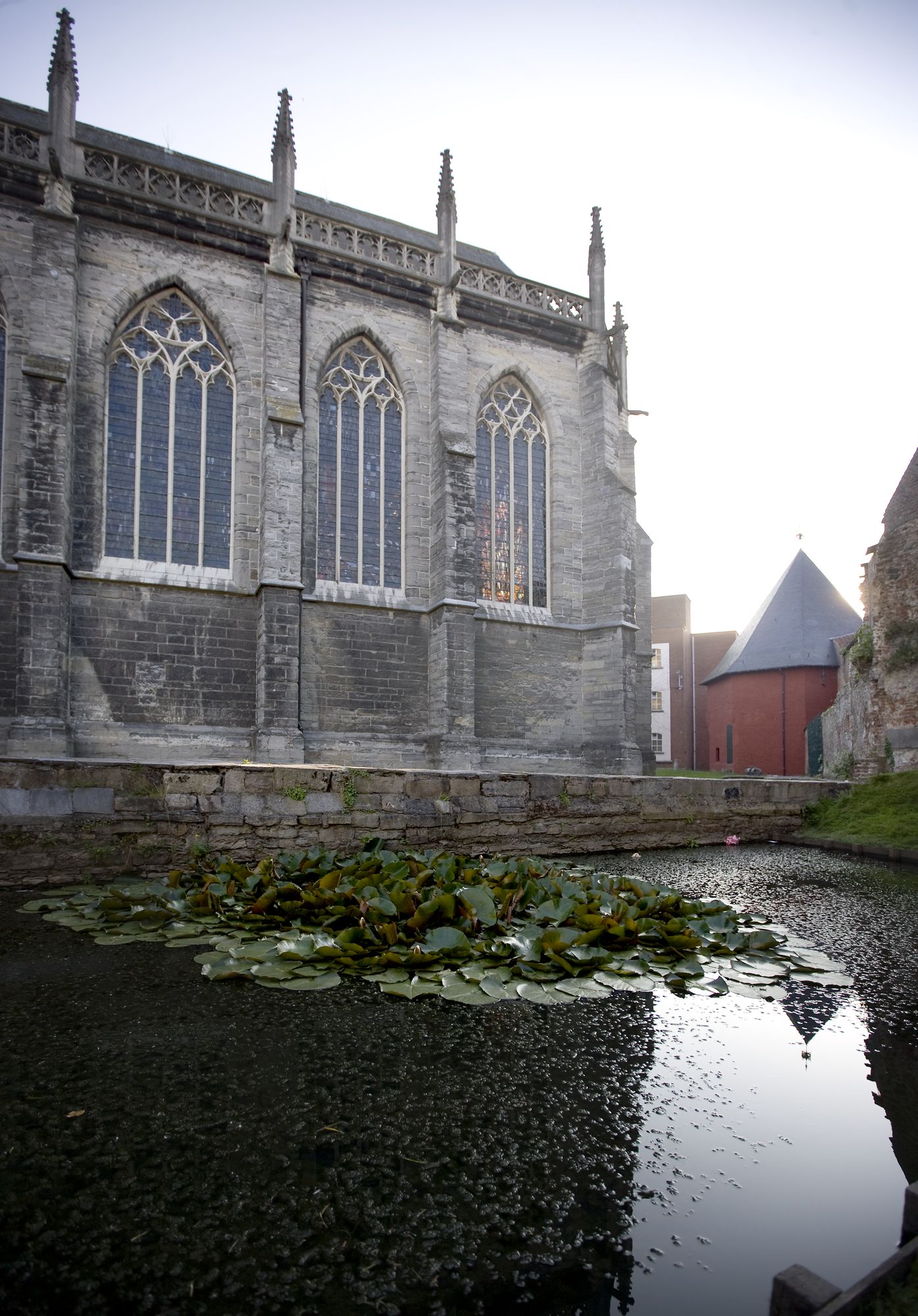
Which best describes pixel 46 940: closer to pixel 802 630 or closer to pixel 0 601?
pixel 0 601

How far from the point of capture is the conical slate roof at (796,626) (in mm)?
29875

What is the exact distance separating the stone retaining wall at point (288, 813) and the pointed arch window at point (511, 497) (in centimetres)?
856

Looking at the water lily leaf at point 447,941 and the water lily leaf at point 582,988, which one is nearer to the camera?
the water lily leaf at point 582,988

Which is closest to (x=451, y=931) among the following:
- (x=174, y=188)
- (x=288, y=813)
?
(x=288, y=813)

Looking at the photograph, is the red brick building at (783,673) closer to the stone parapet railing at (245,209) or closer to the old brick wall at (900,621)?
the old brick wall at (900,621)

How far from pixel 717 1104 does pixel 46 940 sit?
4014 mm

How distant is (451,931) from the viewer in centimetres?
421

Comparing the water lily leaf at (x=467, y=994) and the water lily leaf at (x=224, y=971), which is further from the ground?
the water lily leaf at (x=224, y=971)

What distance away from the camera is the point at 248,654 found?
14117 mm

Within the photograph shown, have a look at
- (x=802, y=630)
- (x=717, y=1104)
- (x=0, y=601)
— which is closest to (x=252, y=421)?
(x=0, y=601)

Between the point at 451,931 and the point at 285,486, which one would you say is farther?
the point at 285,486

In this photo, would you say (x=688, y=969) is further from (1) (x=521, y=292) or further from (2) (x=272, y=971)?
(1) (x=521, y=292)

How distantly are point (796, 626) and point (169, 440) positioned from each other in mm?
26199

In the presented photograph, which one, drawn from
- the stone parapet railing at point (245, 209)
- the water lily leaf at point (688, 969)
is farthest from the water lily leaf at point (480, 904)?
the stone parapet railing at point (245, 209)
